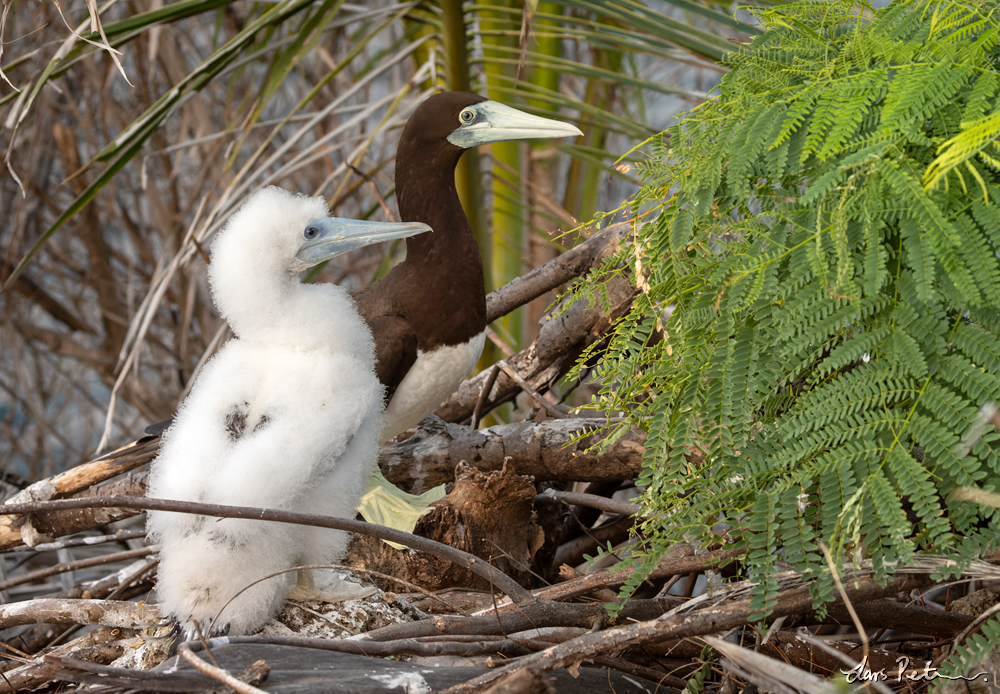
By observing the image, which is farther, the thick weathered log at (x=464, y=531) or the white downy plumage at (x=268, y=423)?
the thick weathered log at (x=464, y=531)

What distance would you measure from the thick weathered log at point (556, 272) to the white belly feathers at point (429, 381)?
0.20 metres

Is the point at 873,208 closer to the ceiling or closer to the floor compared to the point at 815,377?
closer to the ceiling

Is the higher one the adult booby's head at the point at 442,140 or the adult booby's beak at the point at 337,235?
the adult booby's head at the point at 442,140

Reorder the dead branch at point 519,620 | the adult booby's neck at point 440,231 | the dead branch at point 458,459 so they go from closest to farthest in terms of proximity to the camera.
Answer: the dead branch at point 519,620 < the dead branch at point 458,459 < the adult booby's neck at point 440,231

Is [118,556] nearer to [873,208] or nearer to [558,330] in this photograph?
[558,330]

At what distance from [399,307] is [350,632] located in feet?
2.99

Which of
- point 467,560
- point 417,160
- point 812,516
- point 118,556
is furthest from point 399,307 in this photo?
point 812,516

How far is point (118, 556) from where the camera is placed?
1.90 metres

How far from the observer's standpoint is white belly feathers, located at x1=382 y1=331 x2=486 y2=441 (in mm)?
2115

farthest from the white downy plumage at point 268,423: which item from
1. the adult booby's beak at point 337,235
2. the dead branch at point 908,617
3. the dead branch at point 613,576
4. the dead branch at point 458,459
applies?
the dead branch at point 908,617

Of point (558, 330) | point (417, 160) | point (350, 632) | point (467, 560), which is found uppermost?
point (417, 160)

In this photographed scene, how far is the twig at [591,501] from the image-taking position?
166 centimetres

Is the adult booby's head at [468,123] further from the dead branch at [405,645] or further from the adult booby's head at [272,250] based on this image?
the dead branch at [405,645]

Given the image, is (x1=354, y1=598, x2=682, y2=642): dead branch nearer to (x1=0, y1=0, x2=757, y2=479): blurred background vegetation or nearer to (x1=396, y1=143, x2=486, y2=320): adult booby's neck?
(x1=396, y1=143, x2=486, y2=320): adult booby's neck
